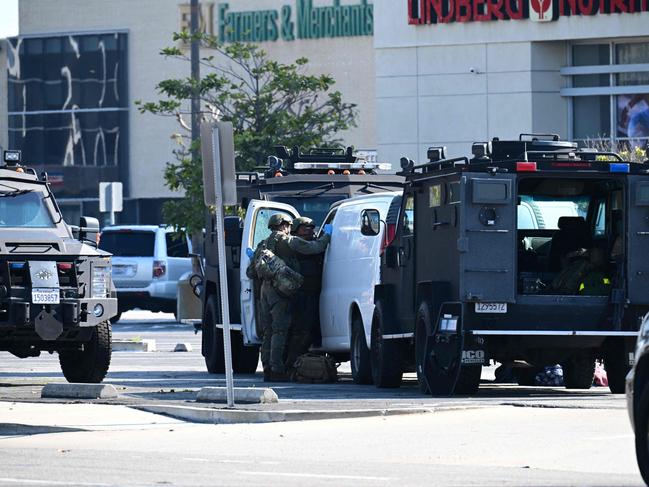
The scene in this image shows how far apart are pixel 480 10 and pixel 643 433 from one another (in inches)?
1276

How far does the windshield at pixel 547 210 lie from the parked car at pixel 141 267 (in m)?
18.6

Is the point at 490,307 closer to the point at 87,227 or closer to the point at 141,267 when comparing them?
the point at 87,227

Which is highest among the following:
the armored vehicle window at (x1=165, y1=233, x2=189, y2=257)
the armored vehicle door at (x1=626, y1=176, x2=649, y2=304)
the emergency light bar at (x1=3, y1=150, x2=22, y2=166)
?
the emergency light bar at (x1=3, y1=150, x2=22, y2=166)

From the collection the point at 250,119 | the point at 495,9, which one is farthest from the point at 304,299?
the point at 495,9

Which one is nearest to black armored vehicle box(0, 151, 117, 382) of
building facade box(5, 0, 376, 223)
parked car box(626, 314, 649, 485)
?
parked car box(626, 314, 649, 485)

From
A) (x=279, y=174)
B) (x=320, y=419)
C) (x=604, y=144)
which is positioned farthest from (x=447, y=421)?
(x=604, y=144)

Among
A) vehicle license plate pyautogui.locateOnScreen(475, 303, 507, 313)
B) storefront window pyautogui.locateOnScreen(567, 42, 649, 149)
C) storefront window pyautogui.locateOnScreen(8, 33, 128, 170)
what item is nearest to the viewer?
vehicle license plate pyautogui.locateOnScreen(475, 303, 507, 313)

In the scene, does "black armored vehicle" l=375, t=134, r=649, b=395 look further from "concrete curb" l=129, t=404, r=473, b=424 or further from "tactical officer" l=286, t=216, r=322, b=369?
"tactical officer" l=286, t=216, r=322, b=369

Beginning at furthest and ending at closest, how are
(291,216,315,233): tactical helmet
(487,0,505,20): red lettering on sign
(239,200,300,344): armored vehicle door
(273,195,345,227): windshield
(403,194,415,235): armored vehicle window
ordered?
1. (487,0,505,20): red lettering on sign
2. (273,195,345,227): windshield
3. (239,200,300,344): armored vehicle door
4. (291,216,315,233): tactical helmet
5. (403,194,415,235): armored vehicle window

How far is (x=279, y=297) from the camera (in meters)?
19.2

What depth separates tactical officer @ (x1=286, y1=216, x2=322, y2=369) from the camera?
19.5 m

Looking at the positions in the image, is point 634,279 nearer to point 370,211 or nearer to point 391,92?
point 370,211

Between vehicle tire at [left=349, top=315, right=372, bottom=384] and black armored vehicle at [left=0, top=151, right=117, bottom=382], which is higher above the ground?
black armored vehicle at [left=0, top=151, right=117, bottom=382]

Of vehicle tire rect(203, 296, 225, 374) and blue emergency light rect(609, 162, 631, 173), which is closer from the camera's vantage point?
blue emergency light rect(609, 162, 631, 173)
